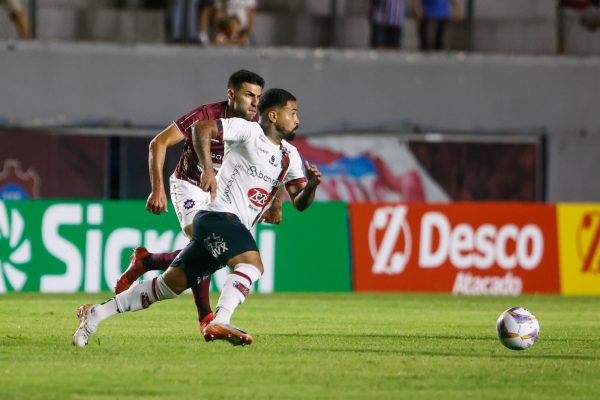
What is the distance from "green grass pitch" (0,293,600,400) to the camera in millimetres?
7711

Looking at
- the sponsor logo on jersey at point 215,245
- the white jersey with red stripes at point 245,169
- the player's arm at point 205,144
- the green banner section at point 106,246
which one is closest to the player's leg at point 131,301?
the sponsor logo on jersey at point 215,245

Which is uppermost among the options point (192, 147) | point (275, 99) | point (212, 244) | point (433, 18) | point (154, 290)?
point (433, 18)

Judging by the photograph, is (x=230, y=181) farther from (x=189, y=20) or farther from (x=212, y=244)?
(x=189, y=20)

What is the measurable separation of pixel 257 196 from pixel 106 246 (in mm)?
7962

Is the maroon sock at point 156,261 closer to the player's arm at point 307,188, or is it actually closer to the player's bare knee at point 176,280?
the player's arm at point 307,188

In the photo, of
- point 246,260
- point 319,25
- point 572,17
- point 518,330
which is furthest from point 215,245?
point 572,17

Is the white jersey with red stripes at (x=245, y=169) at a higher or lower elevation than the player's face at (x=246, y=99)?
lower

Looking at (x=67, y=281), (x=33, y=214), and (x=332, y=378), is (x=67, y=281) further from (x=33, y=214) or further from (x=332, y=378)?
(x=332, y=378)

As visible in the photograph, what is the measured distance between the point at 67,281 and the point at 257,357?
341 inches

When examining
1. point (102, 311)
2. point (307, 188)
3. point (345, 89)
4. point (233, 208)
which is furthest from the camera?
point (345, 89)

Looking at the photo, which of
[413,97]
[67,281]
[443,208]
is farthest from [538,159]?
[67,281]

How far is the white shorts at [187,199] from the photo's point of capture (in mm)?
11195

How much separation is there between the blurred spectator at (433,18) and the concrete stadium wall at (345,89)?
23 cm

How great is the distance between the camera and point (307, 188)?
34.0 ft
